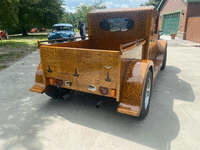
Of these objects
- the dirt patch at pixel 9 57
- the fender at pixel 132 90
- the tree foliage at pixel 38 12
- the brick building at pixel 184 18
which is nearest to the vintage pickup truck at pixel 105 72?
the fender at pixel 132 90

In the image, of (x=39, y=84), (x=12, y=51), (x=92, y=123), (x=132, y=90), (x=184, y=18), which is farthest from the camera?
(x=184, y=18)

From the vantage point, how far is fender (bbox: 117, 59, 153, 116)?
2.58 m

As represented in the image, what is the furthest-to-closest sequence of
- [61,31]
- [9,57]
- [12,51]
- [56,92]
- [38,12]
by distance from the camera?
[38,12]
[61,31]
[12,51]
[9,57]
[56,92]

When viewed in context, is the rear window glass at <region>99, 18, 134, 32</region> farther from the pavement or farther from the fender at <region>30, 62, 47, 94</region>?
the fender at <region>30, 62, 47, 94</region>

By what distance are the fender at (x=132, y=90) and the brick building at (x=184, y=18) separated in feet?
45.7

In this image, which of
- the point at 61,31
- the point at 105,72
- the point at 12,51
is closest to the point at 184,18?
the point at 61,31

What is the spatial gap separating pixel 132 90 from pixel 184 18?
54.5ft

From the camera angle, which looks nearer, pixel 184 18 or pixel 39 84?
pixel 39 84

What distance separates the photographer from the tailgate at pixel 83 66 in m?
2.47

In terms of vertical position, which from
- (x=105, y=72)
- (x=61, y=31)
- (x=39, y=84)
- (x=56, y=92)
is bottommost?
(x=56, y=92)

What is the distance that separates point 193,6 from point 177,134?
16.8 meters

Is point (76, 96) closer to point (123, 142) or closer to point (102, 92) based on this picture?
point (102, 92)

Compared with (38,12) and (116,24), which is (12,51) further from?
(38,12)

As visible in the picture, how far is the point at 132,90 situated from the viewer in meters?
2.64
